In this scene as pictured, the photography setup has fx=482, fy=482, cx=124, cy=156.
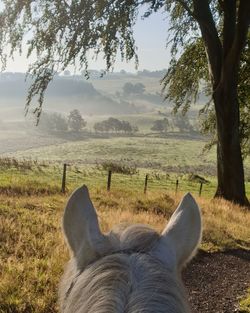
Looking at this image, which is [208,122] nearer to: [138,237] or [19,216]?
[19,216]

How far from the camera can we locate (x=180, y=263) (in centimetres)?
222

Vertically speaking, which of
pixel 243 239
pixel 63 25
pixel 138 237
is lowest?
pixel 243 239

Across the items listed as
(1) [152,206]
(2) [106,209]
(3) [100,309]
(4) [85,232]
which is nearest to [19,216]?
(2) [106,209]

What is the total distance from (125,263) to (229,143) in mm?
13648

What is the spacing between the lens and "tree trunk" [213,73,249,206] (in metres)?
14.7

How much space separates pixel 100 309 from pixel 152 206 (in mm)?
10844

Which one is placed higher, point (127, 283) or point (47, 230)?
point (127, 283)

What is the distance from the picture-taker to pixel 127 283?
168 cm

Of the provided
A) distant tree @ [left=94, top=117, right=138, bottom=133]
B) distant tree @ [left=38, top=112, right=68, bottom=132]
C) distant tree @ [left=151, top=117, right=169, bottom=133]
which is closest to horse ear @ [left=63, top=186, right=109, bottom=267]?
distant tree @ [left=94, top=117, right=138, bottom=133]

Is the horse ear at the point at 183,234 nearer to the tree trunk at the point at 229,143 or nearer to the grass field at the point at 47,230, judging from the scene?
the grass field at the point at 47,230

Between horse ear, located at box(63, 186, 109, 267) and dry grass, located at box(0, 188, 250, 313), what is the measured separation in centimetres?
43

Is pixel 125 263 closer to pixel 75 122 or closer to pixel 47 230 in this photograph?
pixel 47 230

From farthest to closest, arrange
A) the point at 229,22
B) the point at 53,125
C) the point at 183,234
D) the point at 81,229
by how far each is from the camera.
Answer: the point at 53,125 → the point at 229,22 → the point at 183,234 → the point at 81,229

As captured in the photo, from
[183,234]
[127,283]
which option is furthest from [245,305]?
[127,283]
